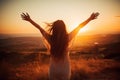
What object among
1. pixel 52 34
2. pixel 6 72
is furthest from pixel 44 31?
pixel 6 72

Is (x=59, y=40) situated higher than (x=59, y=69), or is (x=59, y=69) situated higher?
(x=59, y=40)

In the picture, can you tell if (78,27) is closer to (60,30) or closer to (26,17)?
(60,30)

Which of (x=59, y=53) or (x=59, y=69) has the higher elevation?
(x=59, y=53)

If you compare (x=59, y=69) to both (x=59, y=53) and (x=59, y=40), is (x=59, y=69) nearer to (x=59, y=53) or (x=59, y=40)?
(x=59, y=53)

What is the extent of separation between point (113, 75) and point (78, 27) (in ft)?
20.0

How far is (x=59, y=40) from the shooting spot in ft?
10.6

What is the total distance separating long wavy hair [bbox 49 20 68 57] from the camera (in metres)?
3.22

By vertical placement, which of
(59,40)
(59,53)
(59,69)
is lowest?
(59,69)

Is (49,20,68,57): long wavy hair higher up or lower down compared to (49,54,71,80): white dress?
higher up

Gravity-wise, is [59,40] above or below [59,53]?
above

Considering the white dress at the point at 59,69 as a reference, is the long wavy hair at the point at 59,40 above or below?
above

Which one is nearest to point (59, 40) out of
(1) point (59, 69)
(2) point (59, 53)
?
(2) point (59, 53)

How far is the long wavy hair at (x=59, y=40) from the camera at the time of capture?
3219mm

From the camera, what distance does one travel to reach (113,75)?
29.9ft
